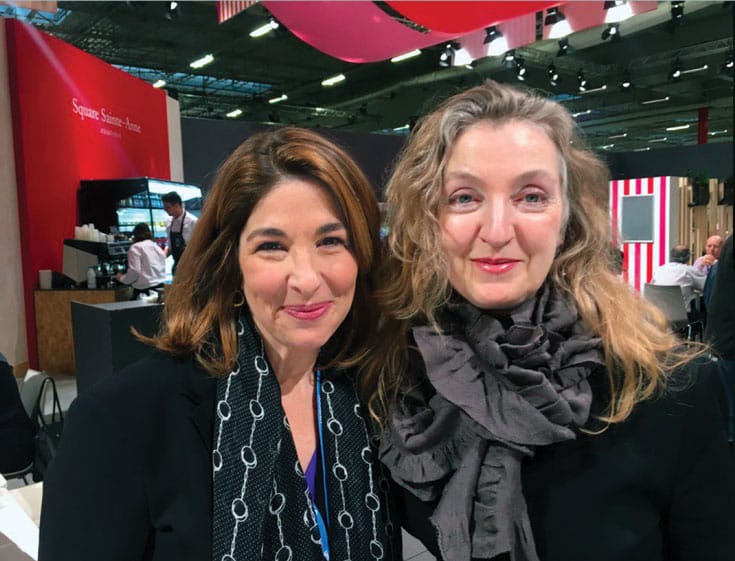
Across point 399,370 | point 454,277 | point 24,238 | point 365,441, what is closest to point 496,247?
point 454,277

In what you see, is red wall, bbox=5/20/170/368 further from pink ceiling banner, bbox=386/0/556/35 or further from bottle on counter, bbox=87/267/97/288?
pink ceiling banner, bbox=386/0/556/35

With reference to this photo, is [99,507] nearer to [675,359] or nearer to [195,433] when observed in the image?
[195,433]

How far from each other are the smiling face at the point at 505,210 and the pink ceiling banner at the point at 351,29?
12.2ft

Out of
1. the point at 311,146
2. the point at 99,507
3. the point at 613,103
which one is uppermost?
the point at 613,103

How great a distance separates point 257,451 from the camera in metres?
1.24

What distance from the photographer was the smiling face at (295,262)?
4.12 feet

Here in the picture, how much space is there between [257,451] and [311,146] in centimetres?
64

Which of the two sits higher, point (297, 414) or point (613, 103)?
point (613, 103)

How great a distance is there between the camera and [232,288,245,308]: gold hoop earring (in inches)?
54.2

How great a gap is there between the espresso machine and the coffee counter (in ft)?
0.88

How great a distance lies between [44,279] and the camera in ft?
21.9

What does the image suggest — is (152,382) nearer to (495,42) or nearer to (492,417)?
(492,417)

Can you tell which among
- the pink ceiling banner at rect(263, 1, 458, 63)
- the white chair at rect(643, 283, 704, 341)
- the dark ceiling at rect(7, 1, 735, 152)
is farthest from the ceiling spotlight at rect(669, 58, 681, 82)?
the pink ceiling banner at rect(263, 1, 458, 63)

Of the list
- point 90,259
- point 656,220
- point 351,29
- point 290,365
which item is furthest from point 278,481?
point 656,220
